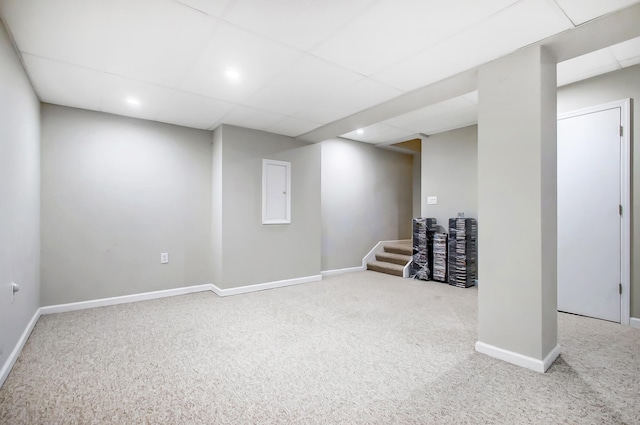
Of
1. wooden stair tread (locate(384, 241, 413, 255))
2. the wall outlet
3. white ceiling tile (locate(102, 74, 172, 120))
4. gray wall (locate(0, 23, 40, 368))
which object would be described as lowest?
wooden stair tread (locate(384, 241, 413, 255))

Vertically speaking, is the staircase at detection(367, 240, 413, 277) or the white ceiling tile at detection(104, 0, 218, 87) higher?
the white ceiling tile at detection(104, 0, 218, 87)

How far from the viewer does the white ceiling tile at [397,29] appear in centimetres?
177

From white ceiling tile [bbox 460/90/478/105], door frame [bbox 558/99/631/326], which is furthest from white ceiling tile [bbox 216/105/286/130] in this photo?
door frame [bbox 558/99/631/326]

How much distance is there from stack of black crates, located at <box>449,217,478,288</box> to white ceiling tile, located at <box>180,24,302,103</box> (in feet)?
11.5

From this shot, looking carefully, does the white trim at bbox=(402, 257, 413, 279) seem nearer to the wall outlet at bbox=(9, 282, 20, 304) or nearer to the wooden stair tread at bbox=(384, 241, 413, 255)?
the wooden stair tread at bbox=(384, 241, 413, 255)

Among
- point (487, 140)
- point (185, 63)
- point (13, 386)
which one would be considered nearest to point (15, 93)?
point (185, 63)

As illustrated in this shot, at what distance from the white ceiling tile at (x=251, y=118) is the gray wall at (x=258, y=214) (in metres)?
0.18

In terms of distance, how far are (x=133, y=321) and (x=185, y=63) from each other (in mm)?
2475

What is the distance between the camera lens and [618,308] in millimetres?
2920

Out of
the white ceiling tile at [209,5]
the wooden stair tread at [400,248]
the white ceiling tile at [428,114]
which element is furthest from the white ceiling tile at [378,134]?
the white ceiling tile at [209,5]

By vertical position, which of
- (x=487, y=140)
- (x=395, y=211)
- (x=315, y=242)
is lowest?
(x=315, y=242)

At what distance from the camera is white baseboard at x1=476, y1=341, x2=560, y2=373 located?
2041 millimetres

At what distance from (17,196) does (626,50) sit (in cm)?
501

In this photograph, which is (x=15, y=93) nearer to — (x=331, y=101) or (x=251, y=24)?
(x=251, y=24)
